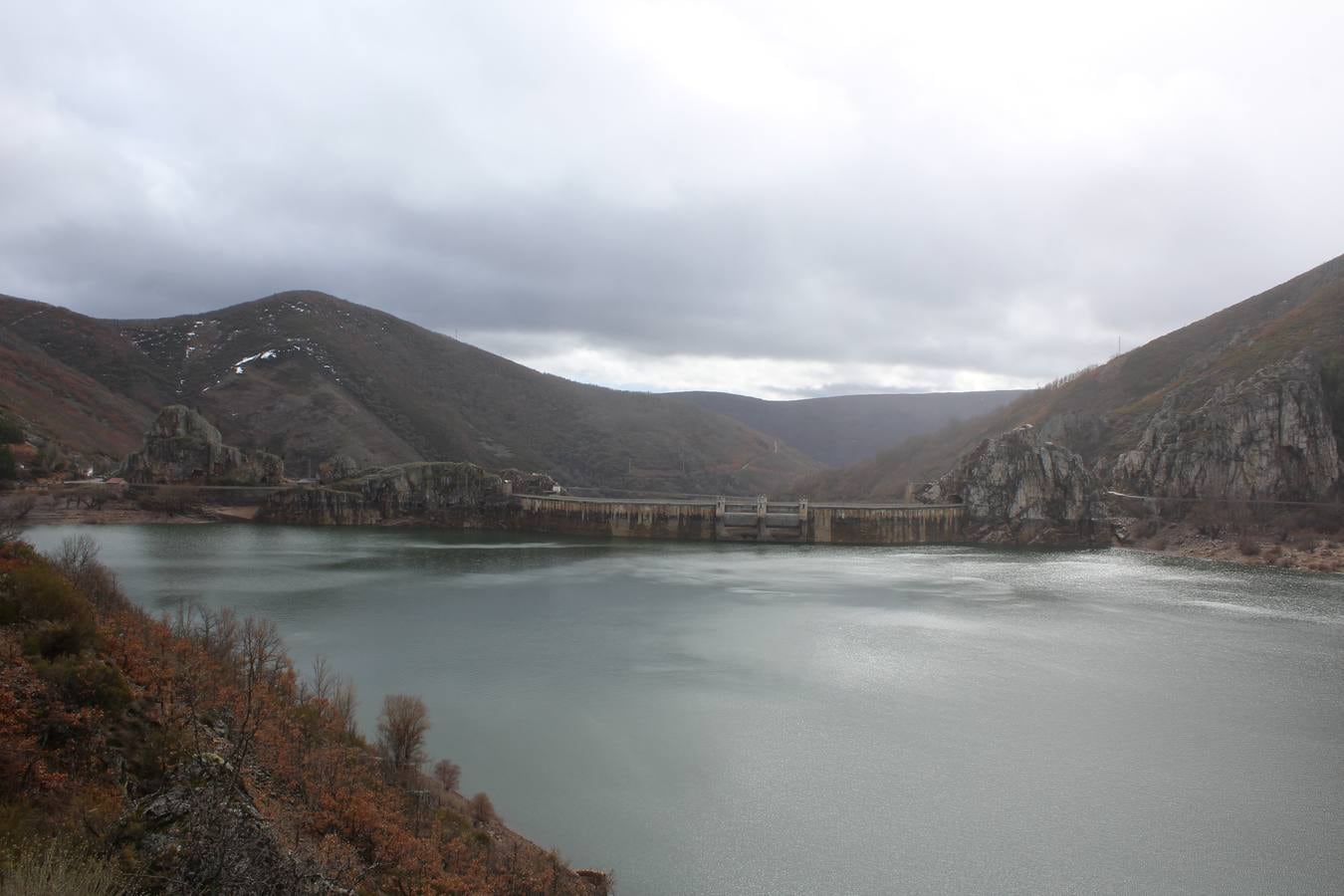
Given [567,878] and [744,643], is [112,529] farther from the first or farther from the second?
[567,878]

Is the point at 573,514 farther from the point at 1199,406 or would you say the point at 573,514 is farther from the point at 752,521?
the point at 1199,406

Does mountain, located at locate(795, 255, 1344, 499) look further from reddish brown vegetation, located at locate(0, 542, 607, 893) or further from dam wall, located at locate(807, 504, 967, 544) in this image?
reddish brown vegetation, located at locate(0, 542, 607, 893)

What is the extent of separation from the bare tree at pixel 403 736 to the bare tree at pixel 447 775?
0.37 meters

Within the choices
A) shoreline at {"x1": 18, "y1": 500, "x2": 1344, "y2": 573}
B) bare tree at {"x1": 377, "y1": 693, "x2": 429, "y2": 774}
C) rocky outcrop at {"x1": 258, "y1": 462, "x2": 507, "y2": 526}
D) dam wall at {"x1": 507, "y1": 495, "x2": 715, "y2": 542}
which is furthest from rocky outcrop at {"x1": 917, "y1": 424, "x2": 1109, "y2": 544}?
bare tree at {"x1": 377, "y1": 693, "x2": 429, "y2": 774}

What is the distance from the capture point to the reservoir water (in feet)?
48.3

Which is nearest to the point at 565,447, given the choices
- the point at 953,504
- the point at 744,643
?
the point at 953,504

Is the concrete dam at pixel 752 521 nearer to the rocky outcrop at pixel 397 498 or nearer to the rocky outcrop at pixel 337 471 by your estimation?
the rocky outcrop at pixel 397 498

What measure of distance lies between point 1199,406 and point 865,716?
62502 mm

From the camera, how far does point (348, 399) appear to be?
11094 centimetres

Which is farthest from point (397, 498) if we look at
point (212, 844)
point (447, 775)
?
point (212, 844)

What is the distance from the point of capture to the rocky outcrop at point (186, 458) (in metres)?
68.4

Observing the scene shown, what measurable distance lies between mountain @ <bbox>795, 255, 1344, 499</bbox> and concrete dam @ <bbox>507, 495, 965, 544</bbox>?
17.9m

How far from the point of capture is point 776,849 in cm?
1459

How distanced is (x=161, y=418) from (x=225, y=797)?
72.5 m
